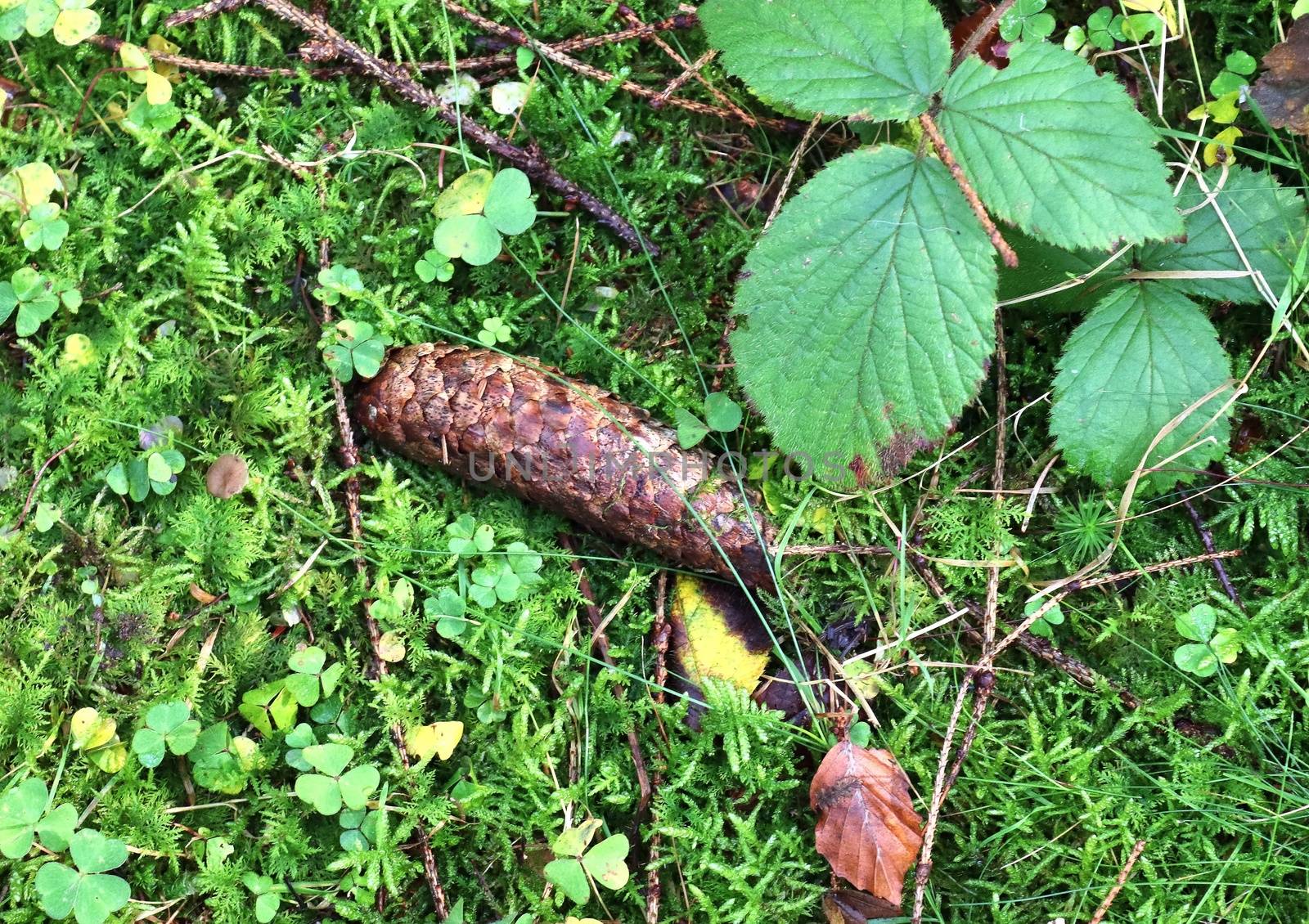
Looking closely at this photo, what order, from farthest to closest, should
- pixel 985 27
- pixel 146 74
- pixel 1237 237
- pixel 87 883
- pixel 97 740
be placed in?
pixel 146 74
pixel 1237 237
pixel 985 27
pixel 97 740
pixel 87 883

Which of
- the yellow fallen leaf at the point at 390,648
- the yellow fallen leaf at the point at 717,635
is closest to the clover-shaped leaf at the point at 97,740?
the yellow fallen leaf at the point at 390,648

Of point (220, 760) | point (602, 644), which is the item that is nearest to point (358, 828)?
point (220, 760)

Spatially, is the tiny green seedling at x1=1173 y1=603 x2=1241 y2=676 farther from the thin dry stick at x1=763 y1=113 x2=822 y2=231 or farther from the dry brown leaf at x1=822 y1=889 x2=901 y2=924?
the thin dry stick at x1=763 y1=113 x2=822 y2=231

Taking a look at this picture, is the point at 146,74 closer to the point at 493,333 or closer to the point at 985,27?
the point at 493,333

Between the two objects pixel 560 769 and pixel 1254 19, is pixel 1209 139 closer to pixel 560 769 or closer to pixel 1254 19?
pixel 1254 19

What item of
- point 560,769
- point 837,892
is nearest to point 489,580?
point 560,769

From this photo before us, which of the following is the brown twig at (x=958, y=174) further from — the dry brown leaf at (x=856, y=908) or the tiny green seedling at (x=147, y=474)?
the tiny green seedling at (x=147, y=474)
